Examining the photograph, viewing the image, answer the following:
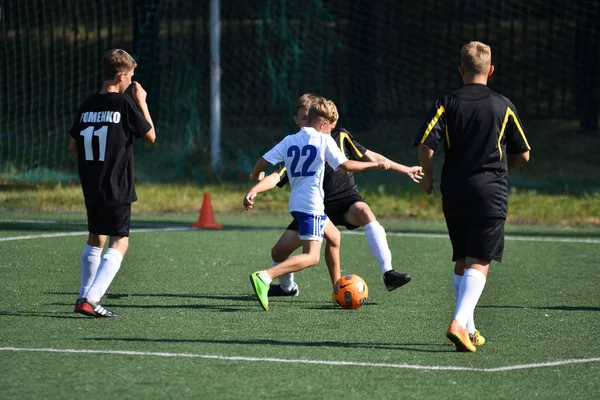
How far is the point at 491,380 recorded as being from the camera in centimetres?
541

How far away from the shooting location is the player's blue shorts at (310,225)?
297 inches

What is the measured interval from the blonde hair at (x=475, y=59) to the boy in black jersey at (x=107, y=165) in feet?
7.28

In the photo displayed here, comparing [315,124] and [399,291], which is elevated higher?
[315,124]

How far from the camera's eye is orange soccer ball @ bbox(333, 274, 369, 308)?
7582 mm

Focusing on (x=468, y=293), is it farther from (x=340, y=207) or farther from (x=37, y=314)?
(x=37, y=314)

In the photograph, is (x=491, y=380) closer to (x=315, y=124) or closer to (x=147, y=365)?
(x=147, y=365)

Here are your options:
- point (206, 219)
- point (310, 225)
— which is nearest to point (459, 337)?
point (310, 225)

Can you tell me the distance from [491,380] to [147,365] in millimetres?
1759

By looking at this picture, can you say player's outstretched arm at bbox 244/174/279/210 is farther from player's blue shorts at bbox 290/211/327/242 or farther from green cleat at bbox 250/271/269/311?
green cleat at bbox 250/271/269/311

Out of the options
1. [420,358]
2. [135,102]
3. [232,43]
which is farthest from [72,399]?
[232,43]

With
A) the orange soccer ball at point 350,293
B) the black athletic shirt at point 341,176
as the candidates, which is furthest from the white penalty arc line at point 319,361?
the black athletic shirt at point 341,176

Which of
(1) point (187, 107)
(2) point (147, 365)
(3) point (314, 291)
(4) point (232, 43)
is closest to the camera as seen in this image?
(2) point (147, 365)

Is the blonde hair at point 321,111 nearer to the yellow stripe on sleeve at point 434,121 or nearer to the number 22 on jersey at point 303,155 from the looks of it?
the number 22 on jersey at point 303,155

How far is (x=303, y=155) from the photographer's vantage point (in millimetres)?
7434
